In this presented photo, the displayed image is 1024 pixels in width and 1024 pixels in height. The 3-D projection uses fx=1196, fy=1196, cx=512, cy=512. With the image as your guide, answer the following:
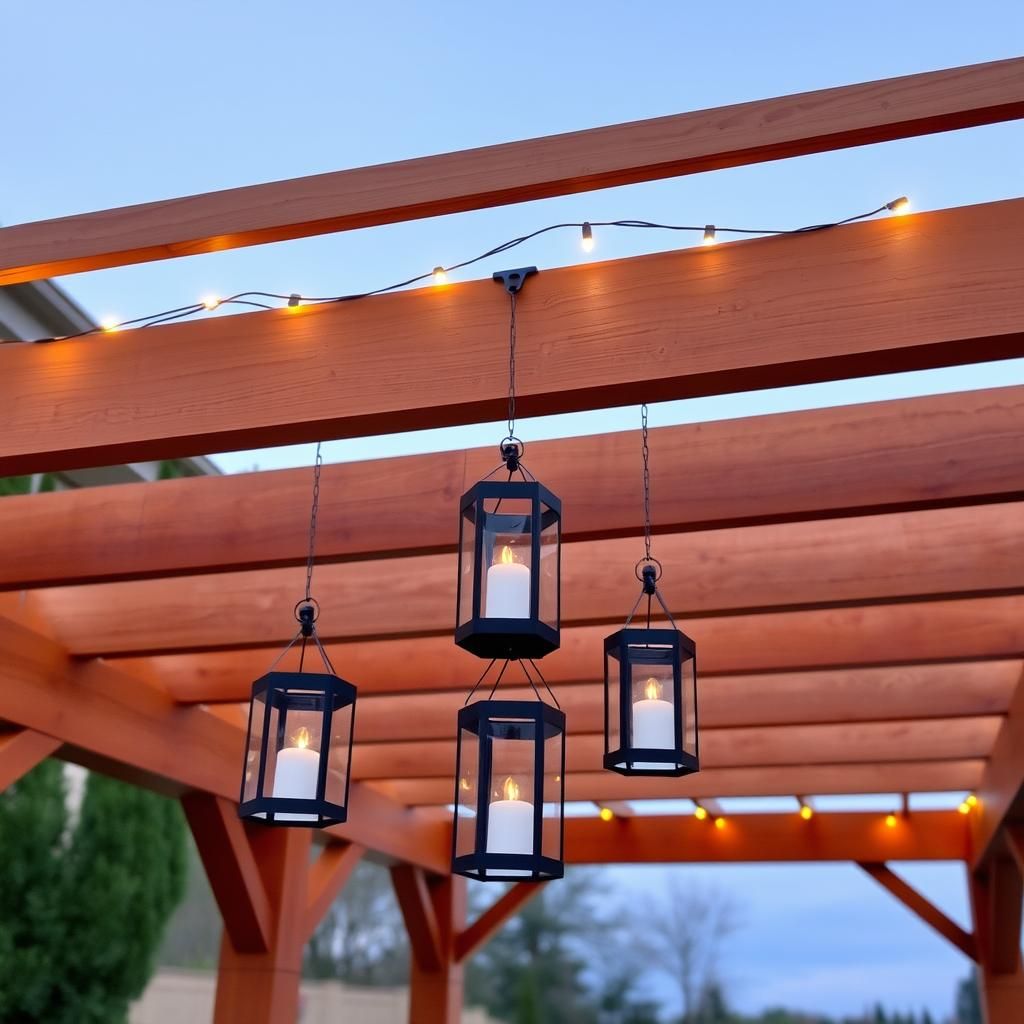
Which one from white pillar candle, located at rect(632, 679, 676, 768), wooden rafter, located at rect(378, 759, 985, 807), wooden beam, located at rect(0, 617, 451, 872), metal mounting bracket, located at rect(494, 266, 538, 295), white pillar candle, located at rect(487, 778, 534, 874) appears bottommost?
white pillar candle, located at rect(487, 778, 534, 874)

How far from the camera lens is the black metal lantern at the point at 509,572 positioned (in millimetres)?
2033

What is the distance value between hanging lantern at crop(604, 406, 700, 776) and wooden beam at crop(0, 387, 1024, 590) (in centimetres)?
82

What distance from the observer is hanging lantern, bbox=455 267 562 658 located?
6.67 feet

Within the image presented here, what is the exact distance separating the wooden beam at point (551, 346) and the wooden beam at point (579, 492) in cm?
75

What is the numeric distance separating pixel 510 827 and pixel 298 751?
1.88 feet

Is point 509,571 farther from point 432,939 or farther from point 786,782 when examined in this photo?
point 432,939

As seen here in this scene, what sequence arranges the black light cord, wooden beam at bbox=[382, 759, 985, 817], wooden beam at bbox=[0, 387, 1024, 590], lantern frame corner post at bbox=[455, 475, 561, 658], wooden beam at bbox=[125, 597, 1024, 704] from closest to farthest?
lantern frame corner post at bbox=[455, 475, 561, 658]
the black light cord
wooden beam at bbox=[0, 387, 1024, 590]
wooden beam at bbox=[125, 597, 1024, 704]
wooden beam at bbox=[382, 759, 985, 817]

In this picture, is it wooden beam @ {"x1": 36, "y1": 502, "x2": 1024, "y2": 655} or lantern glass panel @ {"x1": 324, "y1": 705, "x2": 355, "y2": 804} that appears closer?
lantern glass panel @ {"x1": 324, "y1": 705, "x2": 355, "y2": 804}

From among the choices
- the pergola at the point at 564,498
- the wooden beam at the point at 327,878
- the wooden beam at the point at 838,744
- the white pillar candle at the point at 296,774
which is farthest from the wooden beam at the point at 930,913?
the white pillar candle at the point at 296,774

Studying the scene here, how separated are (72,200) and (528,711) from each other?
4298 millimetres

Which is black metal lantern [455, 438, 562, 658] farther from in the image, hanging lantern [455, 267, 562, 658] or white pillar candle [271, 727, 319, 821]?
white pillar candle [271, 727, 319, 821]

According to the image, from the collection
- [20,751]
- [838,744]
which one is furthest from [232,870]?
[838,744]

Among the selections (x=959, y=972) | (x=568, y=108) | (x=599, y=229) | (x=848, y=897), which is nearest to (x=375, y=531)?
(x=599, y=229)

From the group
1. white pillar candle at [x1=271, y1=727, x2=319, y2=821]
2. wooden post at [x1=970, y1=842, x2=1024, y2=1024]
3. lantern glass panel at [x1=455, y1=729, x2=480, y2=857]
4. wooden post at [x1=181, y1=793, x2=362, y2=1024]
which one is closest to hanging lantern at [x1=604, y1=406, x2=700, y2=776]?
lantern glass panel at [x1=455, y1=729, x2=480, y2=857]
